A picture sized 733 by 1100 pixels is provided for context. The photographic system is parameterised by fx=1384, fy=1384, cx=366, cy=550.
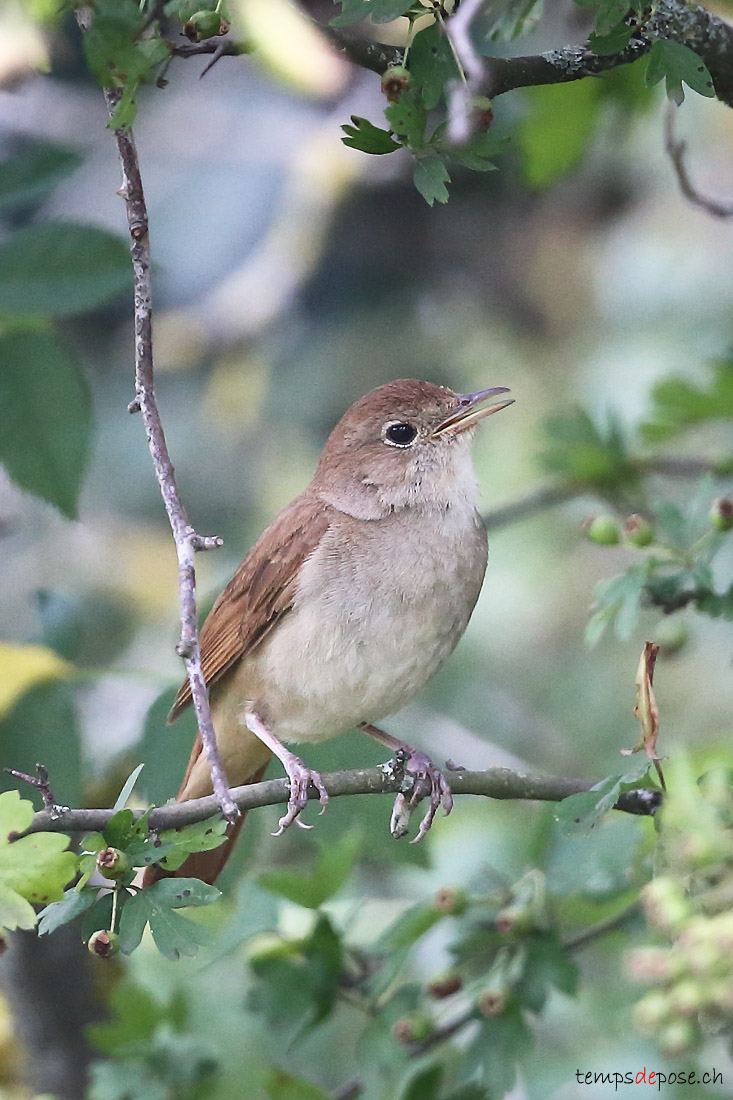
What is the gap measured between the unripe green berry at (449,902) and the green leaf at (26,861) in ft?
3.54

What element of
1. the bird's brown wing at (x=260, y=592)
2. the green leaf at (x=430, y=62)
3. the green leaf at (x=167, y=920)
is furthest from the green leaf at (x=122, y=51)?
the bird's brown wing at (x=260, y=592)

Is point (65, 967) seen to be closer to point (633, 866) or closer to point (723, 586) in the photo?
point (633, 866)

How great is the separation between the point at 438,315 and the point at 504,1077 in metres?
3.96

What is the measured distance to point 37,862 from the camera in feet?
7.20

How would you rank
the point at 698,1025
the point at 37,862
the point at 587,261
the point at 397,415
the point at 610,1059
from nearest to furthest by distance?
the point at 698,1025, the point at 37,862, the point at 610,1059, the point at 397,415, the point at 587,261

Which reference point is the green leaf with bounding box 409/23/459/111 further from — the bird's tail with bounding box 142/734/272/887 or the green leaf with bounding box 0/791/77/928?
the bird's tail with bounding box 142/734/272/887

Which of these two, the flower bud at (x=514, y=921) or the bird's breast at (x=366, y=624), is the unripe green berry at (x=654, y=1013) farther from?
the bird's breast at (x=366, y=624)

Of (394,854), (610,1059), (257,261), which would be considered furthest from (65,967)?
(257,261)

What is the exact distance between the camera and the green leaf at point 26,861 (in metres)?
2.16

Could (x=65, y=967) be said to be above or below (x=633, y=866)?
below

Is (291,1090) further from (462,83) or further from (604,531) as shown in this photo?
(462,83)

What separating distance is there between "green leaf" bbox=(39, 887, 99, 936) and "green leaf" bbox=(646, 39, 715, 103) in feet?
5.48

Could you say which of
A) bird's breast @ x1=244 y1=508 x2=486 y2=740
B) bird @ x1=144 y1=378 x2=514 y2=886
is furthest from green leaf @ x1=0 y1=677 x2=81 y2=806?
bird's breast @ x1=244 y1=508 x2=486 y2=740

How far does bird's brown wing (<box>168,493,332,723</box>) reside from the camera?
367 centimetres
